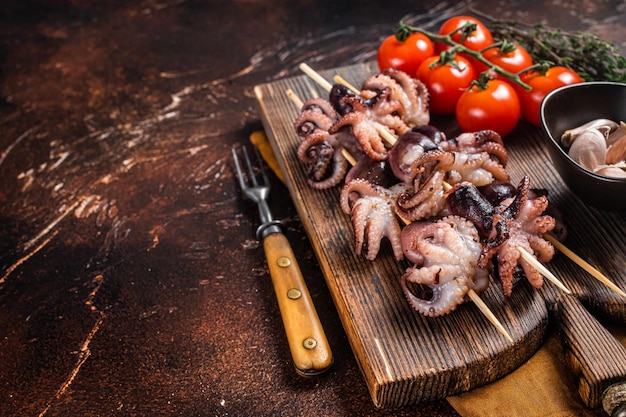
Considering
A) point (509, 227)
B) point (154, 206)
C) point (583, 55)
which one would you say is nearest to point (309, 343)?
point (509, 227)

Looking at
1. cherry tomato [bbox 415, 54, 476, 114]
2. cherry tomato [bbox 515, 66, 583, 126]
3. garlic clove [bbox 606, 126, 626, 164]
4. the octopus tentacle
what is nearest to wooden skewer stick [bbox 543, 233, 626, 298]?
garlic clove [bbox 606, 126, 626, 164]

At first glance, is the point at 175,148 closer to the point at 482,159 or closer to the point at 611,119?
the point at 482,159

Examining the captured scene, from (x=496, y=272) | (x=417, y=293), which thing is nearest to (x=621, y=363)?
(x=496, y=272)

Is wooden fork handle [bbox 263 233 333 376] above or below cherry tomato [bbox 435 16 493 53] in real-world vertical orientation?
below

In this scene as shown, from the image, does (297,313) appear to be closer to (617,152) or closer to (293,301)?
(293,301)

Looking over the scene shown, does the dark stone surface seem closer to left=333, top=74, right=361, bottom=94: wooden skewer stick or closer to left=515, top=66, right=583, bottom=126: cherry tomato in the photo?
left=333, top=74, right=361, bottom=94: wooden skewer stick

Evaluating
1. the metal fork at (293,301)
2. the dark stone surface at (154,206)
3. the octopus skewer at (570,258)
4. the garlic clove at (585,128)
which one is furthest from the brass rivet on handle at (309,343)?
the garlic clove at (585,128)
